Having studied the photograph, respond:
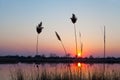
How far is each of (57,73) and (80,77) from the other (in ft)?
7.23

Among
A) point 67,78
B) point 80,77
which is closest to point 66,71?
point 67,78

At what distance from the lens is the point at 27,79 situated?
590 inches

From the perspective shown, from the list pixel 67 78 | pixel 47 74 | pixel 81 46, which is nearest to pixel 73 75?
pixel 67 78

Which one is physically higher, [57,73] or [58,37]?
[58,37]

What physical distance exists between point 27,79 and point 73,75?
1.88m

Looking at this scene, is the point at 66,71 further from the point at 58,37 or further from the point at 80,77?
the point at 58,37

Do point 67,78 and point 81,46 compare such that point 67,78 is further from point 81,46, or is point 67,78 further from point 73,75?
point 81,46

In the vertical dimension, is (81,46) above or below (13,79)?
above

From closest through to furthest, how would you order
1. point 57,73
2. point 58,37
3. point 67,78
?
point 58,37, point 67,78, point 57,73

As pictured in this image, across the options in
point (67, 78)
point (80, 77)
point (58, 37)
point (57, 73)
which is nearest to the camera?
point (58, 37)

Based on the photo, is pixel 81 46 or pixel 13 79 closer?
pixel 81 46

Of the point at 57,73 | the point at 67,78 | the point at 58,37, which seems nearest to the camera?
the point at 58,37

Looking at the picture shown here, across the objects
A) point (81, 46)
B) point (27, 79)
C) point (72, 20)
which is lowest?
point (27, 79)

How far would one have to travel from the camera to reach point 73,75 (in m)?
14.5
